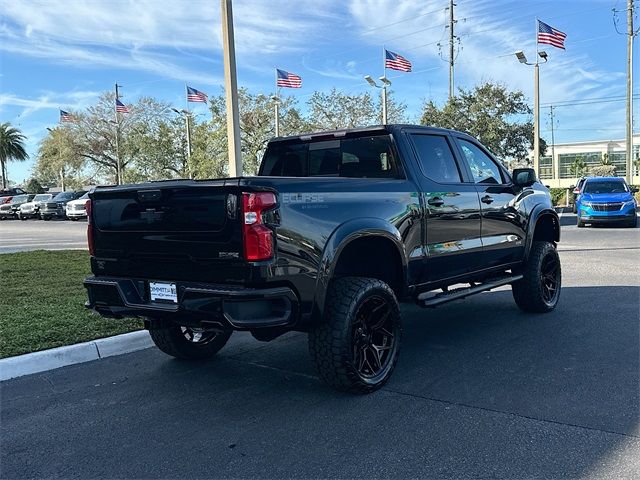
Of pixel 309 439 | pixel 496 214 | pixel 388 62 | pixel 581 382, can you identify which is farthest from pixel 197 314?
pixel 388 62

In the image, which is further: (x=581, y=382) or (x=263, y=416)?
(x=581, y=382)

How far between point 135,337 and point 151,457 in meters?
2.66

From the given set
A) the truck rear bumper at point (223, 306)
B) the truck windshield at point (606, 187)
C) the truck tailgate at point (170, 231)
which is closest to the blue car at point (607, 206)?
the truck windshield at point (606, 187)

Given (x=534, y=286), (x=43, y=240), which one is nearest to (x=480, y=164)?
(x=534, y=286)

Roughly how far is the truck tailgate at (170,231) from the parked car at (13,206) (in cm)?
4017

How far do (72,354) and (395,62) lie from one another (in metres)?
24.6

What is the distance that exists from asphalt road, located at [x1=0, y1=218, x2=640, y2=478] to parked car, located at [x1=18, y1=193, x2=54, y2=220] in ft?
120

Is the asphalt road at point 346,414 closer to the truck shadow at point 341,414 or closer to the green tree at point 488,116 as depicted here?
the truck shadow at point 341,414

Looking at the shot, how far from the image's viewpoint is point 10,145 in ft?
220

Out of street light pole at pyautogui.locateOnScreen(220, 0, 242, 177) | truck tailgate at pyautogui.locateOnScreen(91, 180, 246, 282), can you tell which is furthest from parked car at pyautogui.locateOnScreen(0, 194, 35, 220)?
truck tailgate at pyautogui.locateOnScreen(91, 180, 246, 282)

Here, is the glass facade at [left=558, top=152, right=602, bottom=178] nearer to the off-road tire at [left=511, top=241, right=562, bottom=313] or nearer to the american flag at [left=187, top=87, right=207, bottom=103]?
the american flag at [left=187, top=87, right=207, bottom=103]

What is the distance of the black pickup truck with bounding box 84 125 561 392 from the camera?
12.4 ft

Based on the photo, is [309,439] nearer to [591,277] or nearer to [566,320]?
[566,320]

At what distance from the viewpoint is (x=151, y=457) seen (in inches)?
135
